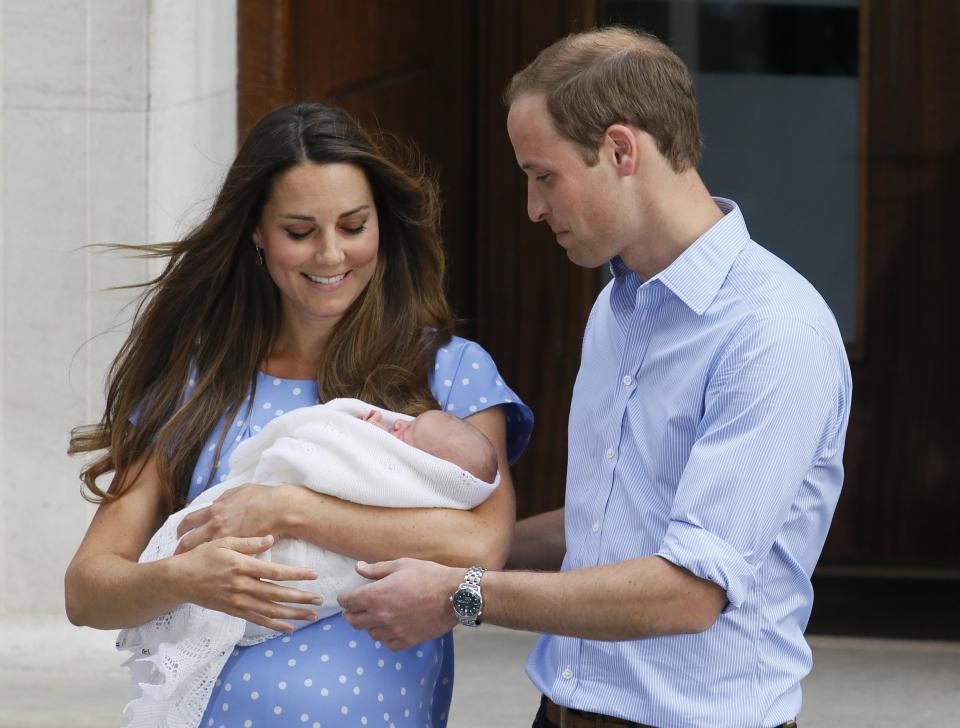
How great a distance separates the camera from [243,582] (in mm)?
2119

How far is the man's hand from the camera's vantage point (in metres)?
1.94

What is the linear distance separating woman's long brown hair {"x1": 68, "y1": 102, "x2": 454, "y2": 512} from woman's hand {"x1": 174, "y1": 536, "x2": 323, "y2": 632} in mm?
311

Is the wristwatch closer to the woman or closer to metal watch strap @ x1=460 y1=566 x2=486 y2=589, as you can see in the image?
metal watch strap @ x1=460 y1=566 x2=486 y2=589

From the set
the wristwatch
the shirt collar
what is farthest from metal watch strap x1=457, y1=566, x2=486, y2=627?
the shirt collar

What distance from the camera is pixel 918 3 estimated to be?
4.62m

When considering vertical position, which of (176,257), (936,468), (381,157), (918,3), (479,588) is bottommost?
(936,468)

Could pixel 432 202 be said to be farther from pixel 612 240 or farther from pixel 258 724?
pixel 258 724

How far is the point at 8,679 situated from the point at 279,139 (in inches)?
82.0

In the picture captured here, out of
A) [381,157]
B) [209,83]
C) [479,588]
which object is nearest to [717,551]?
[479,588]

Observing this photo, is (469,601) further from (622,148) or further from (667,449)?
(622,148)

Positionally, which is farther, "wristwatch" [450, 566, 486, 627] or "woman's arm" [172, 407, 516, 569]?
"woman's arm" [172, 407, 516, 569]

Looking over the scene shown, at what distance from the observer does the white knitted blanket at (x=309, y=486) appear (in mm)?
2199

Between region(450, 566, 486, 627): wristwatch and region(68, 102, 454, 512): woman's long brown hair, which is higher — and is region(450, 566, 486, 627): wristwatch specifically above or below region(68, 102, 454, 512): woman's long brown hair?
below

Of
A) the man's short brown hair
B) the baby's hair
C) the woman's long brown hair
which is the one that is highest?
the man's short brown hair
